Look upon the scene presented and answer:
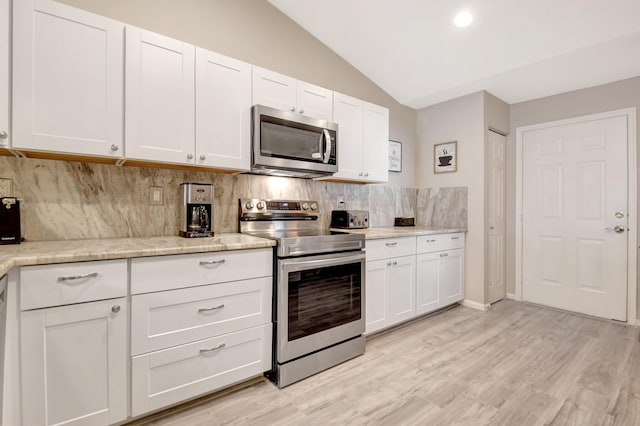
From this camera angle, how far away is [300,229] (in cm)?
286

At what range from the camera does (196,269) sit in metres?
1.73

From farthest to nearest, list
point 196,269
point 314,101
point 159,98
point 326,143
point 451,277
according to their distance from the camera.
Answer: point 451,277 → point 314,101 → point 326,143 → point 159,98 → point 196,269

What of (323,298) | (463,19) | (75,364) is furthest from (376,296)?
(463,19)

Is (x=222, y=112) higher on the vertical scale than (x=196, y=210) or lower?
higher

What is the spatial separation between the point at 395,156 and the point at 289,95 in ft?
6.06

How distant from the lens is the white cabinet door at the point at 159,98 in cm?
179

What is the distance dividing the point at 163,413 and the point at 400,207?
10.4ft

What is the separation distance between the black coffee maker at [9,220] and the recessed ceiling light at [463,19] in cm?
334

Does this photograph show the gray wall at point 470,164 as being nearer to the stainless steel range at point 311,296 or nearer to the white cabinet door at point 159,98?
the stainless steel range at point 311,296

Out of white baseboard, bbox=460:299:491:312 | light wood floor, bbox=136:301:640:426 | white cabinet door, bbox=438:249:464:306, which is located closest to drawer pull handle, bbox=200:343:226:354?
light wood floor, bbox=136:301:640:426

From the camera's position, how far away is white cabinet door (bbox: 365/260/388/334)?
260 cm

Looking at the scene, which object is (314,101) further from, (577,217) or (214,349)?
(577,217)

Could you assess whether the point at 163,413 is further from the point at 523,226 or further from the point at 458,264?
the point at 523,226

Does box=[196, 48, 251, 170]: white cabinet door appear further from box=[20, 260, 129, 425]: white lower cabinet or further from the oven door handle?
box=[20, 260, 129, 425]: white lower cabinet
